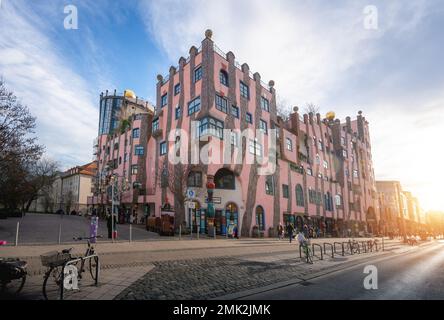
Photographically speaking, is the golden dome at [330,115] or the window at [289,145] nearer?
the window at [289,145]

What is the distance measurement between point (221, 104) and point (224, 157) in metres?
5.97

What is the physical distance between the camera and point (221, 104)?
95.1 feet

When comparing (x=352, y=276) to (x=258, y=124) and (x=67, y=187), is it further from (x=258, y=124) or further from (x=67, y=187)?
(x=67, y=187)

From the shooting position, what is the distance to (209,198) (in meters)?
26.4

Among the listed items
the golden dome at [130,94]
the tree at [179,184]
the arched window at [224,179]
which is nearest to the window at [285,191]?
the arched window at [224,179]

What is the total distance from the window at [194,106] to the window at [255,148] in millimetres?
7559

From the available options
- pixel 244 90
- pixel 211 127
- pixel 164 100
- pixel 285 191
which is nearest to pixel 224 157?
pixel 211 127

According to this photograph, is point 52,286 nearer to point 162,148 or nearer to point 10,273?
point 10,273

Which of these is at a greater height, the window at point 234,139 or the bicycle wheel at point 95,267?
the window at point 234,139

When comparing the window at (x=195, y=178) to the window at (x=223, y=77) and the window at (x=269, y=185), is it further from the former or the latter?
the window at (x=223, y=77)

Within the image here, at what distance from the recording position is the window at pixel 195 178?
2723 cm

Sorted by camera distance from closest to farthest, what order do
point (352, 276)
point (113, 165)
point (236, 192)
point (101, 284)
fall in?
point (101, 284)
point (352, 276)
point (236, 192)
point (113, 165)

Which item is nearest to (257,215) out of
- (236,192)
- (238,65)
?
(236,192)
